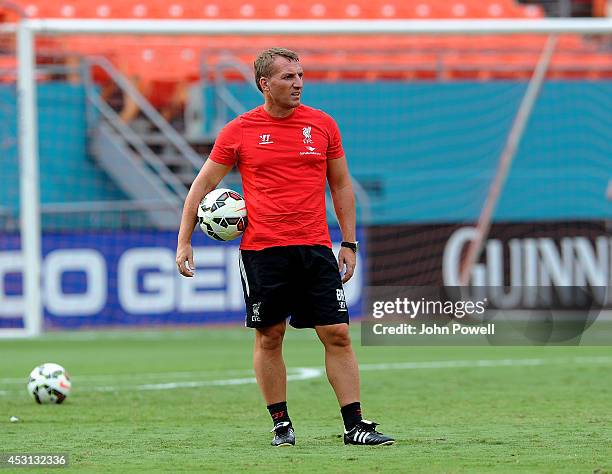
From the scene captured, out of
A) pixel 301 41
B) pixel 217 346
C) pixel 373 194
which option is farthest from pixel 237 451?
pixel 301 41

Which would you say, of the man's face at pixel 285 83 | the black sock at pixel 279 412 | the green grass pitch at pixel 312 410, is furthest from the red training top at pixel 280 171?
the green grass pitch at pixel 312 410

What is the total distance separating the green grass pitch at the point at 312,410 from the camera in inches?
242

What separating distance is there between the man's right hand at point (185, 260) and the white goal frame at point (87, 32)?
8908 mm

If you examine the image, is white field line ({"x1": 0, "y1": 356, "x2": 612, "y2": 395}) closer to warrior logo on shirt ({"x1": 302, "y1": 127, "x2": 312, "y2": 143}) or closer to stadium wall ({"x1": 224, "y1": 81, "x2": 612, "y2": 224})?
warrior logo on shirt ({"x1": 302, "y1": 127, "x2": 312, "y2": 143})

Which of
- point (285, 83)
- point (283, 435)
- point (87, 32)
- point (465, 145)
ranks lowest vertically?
point (283, 435)

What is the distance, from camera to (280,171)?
6.87 metres

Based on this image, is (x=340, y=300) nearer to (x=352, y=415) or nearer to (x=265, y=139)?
(x=352, y=415)

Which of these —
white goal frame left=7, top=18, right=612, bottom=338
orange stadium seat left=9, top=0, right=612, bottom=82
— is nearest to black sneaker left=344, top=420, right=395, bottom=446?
white goal frame left=7, top=18, right=612, bottom=338

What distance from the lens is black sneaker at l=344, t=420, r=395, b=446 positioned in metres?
6.65

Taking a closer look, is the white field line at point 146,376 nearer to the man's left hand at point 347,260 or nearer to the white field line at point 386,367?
the white field line at point 386,367

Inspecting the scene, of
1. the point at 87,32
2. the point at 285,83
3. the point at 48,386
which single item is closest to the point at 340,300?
the point at 285,83

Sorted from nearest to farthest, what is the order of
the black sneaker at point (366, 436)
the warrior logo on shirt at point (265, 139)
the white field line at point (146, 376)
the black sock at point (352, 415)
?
the black sneaker at point (366, 436) < the black sock at point (352, 415) < the warrior logo on shirt at point (265, 139) < the white field line at point (146, 376)

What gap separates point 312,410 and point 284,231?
228 centimetres

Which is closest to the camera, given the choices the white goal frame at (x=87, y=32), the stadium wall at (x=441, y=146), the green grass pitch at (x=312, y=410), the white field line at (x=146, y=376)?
the green grass pitch at (x=312, y=410)
